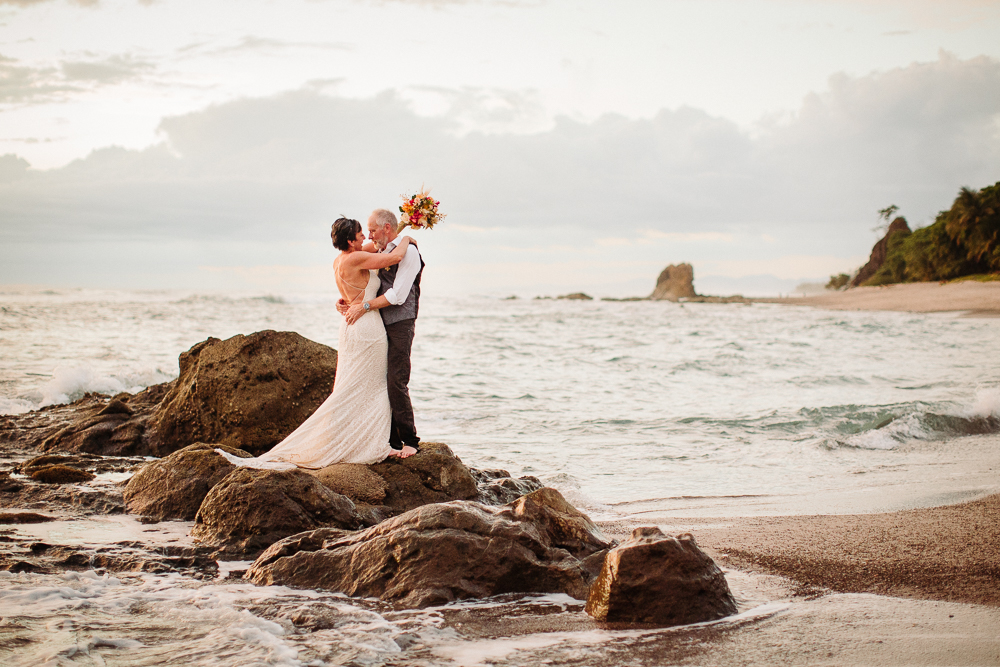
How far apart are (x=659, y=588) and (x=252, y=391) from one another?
5756mm

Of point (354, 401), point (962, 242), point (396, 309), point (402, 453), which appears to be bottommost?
point (402, 453)

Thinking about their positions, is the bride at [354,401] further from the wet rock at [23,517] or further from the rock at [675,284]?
the rock at [675,284]

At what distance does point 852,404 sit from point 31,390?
1504 centimetres

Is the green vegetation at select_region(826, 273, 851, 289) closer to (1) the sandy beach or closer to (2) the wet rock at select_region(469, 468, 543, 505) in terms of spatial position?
(1) the sandy beach

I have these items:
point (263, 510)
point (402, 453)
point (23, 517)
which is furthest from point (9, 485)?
point (402, 453)

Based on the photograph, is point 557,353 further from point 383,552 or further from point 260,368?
point 383,552

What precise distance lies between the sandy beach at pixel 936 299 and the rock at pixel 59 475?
45.2 m

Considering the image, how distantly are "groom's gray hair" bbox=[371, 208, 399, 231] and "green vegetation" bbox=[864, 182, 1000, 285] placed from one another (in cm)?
6849

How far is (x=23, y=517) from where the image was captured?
603cm

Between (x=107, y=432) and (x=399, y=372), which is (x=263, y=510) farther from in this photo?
(x=107, y=432)

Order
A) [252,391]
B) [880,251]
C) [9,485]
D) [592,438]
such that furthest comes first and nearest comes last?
[880,251] < [592,438] < [252,391] < [9,485]

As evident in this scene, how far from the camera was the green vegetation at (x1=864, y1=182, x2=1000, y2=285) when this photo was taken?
2473 inches

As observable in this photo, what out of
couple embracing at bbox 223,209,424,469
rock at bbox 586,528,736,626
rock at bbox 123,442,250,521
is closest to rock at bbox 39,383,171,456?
rock at bbox 123,442,250,521

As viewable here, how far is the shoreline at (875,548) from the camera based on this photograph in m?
4.66
